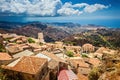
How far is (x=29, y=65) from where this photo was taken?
22.7 m

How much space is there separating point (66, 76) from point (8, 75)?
8.61m

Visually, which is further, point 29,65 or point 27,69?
point 29,65

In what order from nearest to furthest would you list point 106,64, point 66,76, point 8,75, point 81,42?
point 106,64, point 8,75, point 66,76, point 81,42

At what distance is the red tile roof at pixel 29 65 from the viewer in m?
21.8

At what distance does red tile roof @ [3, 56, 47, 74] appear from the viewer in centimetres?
2175

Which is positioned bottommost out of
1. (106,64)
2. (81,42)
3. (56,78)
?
(81,42)

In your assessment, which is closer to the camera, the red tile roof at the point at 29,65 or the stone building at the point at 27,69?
the stone building at the point at 27,69

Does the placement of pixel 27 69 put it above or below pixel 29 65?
below

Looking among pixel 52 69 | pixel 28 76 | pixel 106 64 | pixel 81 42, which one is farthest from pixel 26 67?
pixel 81 42

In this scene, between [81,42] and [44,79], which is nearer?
[44,79]

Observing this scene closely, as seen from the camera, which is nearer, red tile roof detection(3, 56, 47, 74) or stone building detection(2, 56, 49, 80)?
stone building detection(2, 56, 49, 80)

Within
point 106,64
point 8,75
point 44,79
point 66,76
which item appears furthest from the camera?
point 66,76

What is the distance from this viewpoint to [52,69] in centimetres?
2794

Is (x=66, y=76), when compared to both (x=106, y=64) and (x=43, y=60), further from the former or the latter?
(x=106, y=64)
